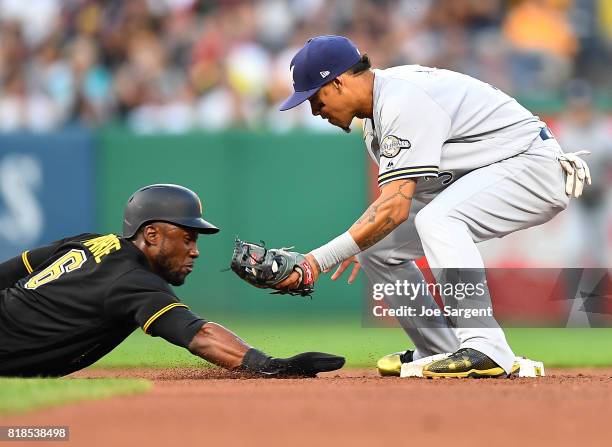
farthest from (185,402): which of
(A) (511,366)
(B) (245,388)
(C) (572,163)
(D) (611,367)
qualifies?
(D) (611,367)

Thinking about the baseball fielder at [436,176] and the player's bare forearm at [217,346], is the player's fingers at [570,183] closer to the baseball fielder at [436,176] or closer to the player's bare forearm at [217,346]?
the baseball fielder at [436,176]

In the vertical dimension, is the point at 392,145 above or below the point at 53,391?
above

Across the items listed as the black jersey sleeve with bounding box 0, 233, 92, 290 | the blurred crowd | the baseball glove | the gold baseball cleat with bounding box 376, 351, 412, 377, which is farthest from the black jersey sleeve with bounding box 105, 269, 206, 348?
the blurred crowd

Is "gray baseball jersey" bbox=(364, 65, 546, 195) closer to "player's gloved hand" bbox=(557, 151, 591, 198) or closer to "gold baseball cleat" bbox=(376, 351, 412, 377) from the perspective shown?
"player's gloved hand" bbox=(557, 151, 591, 198)

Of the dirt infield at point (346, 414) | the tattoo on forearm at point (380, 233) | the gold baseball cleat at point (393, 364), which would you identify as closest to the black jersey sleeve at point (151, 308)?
the dirt infield at point (346, 414)

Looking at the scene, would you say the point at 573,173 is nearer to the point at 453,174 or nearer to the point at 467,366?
the point at 453,174

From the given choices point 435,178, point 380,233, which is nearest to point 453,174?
point 435,178

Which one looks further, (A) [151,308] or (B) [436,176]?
(B) [436,176]
